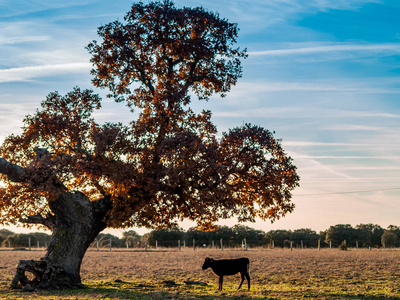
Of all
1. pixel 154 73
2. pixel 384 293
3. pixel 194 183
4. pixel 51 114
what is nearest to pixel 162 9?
pixel 154 73

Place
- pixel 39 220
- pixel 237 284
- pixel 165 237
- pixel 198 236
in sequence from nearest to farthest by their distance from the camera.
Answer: pixel 39 220 → pixel 237 284 → pixel 165 237 → pixel 198 236

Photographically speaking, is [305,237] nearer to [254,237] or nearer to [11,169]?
[254,237]

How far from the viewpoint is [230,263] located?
18.8m

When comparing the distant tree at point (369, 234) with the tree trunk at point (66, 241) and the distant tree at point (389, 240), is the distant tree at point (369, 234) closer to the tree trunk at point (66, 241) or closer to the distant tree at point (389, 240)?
the distant tree at point (389, 240)

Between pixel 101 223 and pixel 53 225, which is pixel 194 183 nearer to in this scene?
pixel 101 223

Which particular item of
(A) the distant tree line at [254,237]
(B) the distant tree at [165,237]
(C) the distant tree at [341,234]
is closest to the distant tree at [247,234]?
Answer: (A) the distant tree line at [254,237]

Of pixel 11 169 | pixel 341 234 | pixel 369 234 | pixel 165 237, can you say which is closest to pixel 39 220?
pixel 11 169

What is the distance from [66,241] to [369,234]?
273 feet

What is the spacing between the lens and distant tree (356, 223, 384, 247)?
86900 mm

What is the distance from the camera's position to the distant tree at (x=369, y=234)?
285ft

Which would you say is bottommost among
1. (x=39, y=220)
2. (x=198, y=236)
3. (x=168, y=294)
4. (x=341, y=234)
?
(x=198, y=236)

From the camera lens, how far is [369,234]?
9156 cm

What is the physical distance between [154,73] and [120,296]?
11.7m

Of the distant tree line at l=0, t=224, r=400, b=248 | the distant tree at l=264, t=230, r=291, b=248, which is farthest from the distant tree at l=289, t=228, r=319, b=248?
the distant tree at l=264, t=230, r=291, b=248
